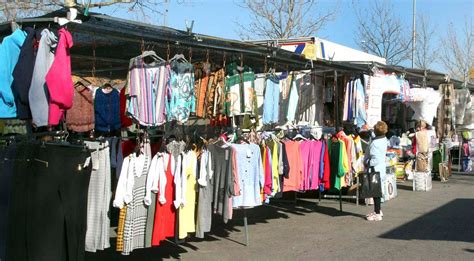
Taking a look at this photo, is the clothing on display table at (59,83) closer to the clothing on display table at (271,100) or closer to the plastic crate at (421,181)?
the clothing on display table at (271,100)

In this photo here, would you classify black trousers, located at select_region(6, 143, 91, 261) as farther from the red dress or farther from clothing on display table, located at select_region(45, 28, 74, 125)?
the red dress

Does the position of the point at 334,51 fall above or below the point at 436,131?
above

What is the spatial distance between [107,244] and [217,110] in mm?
2288

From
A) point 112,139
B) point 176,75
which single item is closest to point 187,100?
point 176,75

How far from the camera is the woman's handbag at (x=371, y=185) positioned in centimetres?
996

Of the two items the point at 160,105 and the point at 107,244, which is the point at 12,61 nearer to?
the point at 160,105

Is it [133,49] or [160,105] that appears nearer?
[160,105]

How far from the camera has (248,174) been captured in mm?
7691

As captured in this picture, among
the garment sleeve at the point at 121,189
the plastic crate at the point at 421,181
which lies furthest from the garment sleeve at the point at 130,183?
the plastic crate at the point at 421,181

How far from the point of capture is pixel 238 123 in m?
7.80

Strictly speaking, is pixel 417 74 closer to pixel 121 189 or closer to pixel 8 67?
pixel 121 189

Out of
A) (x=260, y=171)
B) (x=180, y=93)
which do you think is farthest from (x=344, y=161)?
(x=180, y=93)

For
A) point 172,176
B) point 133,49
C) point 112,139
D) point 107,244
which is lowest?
point 107,244

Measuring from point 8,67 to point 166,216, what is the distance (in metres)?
2.45
